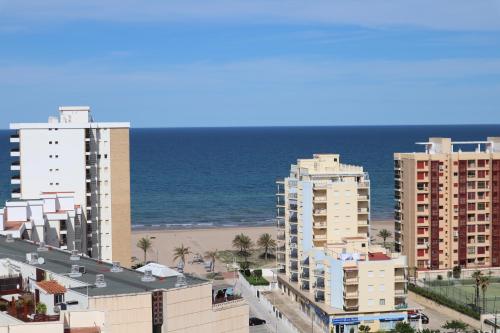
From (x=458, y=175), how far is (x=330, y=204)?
1921 centimetres

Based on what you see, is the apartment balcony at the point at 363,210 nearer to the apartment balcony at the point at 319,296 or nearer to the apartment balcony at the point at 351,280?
the apartment balcony at the point at 319,296

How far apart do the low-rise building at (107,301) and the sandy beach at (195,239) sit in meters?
48.9

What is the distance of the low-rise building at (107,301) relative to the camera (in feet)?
128

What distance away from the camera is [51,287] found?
4394cm

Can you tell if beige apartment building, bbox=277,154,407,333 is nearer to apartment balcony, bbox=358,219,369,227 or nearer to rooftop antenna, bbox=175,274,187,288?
apartment balcony, bbox=358,219,369,227

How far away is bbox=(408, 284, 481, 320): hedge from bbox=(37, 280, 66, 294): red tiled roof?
42.7 m

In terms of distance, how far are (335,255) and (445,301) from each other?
13.3 m

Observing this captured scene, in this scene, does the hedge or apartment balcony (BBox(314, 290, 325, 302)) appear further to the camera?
apartment balcony (BBox(314, 290, 325, 302))

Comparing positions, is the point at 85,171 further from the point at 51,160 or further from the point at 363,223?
the point at 363,223

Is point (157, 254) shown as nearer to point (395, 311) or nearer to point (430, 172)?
point (430, 172)

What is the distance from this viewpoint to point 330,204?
272 ft

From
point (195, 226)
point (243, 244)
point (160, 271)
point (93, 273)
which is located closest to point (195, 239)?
point (195, 226)

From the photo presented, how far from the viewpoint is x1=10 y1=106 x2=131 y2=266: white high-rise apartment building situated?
Answer: 277 feet

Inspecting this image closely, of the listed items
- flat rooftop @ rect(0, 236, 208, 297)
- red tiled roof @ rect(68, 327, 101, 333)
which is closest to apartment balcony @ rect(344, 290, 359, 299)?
flat rooftop @ rect(0, 236, 208, 297)
